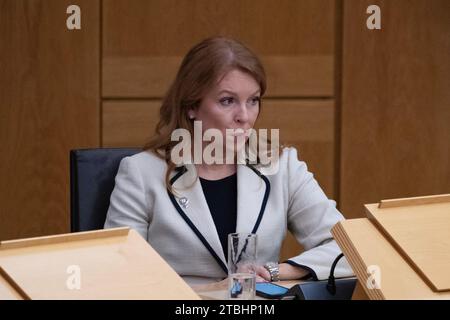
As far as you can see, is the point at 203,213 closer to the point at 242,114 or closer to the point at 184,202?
the point at 184,202

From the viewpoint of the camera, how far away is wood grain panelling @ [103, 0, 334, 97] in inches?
160

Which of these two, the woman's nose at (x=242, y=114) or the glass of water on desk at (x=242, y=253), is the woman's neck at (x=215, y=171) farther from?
the glass of water on desk at (x=242, y=253)

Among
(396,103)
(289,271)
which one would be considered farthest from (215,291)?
(396,103)

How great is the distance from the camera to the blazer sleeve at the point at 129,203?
95.0 inches

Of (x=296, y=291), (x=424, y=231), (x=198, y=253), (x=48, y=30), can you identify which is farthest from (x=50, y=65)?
(x=424, y=231)

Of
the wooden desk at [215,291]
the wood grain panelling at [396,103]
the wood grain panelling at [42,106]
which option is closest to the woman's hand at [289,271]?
the wooden desk at [215,291]

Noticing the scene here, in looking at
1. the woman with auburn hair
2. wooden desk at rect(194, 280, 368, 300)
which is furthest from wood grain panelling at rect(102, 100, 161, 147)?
wooden desk at rect(194, 280, 368, 300)

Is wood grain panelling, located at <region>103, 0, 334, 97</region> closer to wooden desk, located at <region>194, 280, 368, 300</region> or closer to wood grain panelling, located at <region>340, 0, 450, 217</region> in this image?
wood grain panelling, located at <region>340, 0, 450, 217</region>

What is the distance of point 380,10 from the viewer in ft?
13.2

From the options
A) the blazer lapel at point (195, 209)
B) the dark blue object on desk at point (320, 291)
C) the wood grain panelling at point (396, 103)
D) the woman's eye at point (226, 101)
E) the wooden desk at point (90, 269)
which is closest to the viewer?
the wooden desk at point (90, 269)

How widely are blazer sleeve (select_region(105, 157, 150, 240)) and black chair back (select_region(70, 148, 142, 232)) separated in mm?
40

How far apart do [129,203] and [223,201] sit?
30 cm
